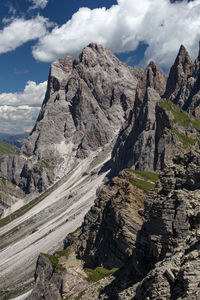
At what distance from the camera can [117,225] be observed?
49.6 meters

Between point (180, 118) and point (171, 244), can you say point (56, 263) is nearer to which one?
point (171, 244)

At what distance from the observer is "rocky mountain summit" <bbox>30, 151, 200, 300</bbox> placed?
18484 mm

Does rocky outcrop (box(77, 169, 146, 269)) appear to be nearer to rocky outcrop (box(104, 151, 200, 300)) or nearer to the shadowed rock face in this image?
rocky outcrop (box(104, 151, 200, 300))

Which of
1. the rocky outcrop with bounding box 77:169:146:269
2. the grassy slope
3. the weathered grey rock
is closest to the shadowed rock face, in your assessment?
the rocky outcrop with bounding box 77:169:146:269

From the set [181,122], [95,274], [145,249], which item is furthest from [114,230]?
[181,122]

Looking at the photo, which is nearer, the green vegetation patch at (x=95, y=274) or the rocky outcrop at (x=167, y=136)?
the green vegetation patch at (x=95, y=274)

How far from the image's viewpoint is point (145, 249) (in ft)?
93.4

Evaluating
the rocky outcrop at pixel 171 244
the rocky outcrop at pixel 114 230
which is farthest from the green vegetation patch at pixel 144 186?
the rocky outcrop at pixel 171 244

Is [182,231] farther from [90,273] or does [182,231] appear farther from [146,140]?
[146,140]

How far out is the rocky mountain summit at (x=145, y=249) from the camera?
18.5 meters

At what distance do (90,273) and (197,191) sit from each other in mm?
30075

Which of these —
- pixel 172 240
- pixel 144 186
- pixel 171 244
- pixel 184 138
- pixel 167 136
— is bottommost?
pixel 171 244

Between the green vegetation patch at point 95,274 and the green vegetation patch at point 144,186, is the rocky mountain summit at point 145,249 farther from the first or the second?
the green vegetation patch at point 144,186

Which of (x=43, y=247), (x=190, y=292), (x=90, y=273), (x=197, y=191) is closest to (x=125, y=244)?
(x=90, y=273)
